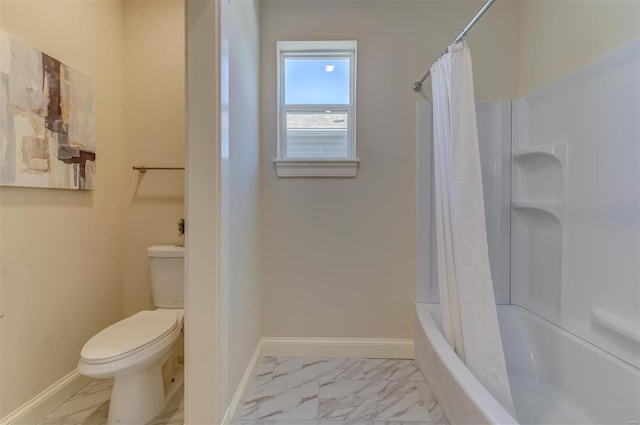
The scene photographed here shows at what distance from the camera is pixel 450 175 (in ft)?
4.72

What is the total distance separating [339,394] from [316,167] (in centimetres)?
136

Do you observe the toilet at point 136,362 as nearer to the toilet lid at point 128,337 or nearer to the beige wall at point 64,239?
the toilet lid at point 128,337

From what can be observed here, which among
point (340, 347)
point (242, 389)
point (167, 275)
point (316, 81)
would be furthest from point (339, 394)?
point (316, 81)

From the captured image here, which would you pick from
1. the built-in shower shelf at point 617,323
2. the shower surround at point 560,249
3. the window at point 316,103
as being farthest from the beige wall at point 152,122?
the built-in shower shelf at point 617,323

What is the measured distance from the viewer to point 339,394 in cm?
164

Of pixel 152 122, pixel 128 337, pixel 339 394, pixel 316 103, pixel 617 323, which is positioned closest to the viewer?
pixel 617 323

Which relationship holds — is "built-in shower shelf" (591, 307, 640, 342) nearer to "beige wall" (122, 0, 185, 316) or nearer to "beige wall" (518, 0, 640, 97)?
"beige wall" (518, 0, 640, 97)

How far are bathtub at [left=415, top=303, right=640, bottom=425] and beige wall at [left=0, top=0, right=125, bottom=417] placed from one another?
197 centimetres

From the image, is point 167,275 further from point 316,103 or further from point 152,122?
point 316,103

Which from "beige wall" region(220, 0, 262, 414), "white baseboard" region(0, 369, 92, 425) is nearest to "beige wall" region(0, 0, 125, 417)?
"white baseboard" region(0, 369, 92, 425)

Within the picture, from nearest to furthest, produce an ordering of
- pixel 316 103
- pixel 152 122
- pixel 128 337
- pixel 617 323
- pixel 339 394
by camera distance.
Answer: pixel 617 323, pixel 128 337, pixel 339 394, pixel 152 122, pixel 316 103

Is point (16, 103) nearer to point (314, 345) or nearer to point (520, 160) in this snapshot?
point (314, 345)

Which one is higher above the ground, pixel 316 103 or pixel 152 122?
pixel 316 103

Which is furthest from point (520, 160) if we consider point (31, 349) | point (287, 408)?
point (31, 349)
